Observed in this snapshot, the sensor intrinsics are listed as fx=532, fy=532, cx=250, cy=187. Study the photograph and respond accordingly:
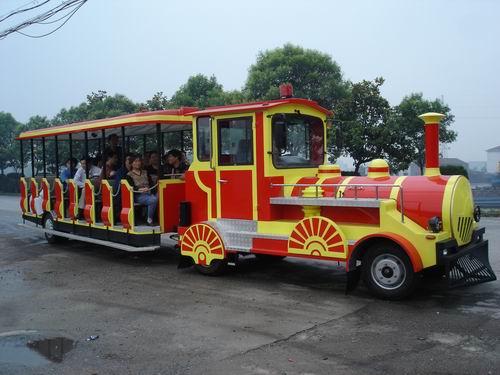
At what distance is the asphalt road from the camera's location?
15.3 ft

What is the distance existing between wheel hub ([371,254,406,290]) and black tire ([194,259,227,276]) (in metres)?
2.46

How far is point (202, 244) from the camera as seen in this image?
816cm

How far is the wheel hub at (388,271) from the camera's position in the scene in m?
6.42

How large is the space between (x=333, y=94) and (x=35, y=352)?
2133 cm

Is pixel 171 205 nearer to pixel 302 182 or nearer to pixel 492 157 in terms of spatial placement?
pixel 302 182

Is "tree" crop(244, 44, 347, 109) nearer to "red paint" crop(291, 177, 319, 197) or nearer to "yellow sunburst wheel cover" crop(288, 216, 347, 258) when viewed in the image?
"red paint" crop(291, 177, 319, 197)

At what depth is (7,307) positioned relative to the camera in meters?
6.76

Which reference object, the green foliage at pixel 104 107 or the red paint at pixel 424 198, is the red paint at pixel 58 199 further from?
the green foliage at pixel 104 107

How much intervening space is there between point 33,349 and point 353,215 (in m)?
4.16

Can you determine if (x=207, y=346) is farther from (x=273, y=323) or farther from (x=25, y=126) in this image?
(x=25, y=126)

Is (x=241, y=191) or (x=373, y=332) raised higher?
(x=241, y=191)

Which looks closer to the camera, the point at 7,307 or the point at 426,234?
the point at 426,234

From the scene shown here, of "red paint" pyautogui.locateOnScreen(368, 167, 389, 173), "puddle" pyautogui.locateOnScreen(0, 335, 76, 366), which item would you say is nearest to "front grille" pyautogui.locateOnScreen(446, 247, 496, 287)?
"red paint" pyautogui.locateOnScreen(368, 167, 389, 173)

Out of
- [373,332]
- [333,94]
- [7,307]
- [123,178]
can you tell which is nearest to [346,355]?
[373,332]
